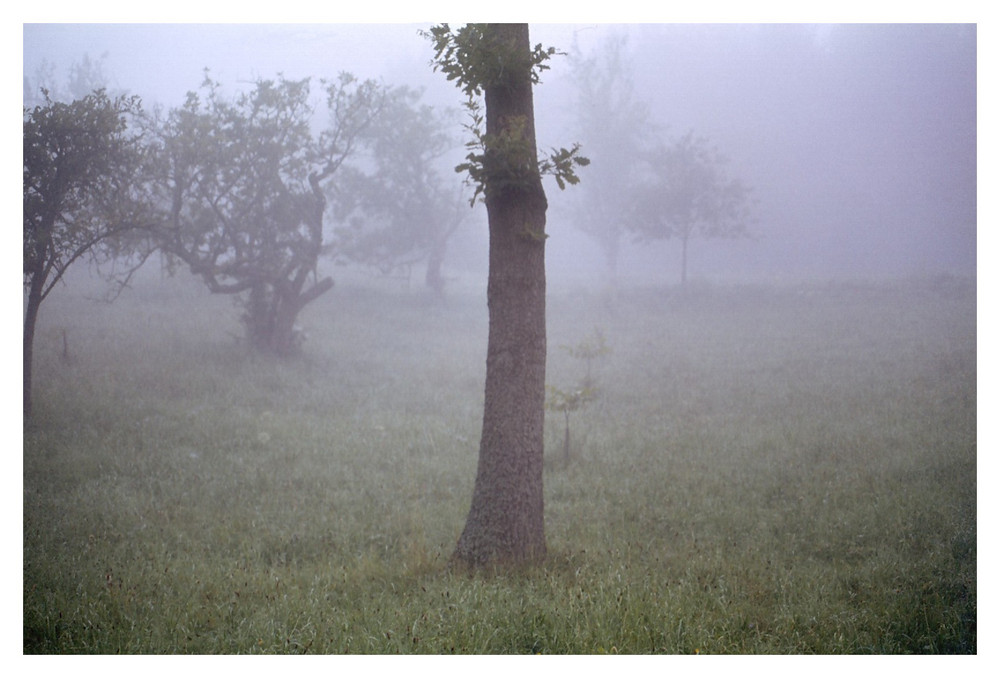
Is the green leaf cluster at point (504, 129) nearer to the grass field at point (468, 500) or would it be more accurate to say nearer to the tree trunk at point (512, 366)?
the tree trunk at point (512, 366)

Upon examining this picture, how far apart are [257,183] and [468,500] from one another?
38.3ft

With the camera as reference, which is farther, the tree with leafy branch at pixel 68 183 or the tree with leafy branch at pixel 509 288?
the tree with leafy branch at pixel 68 183

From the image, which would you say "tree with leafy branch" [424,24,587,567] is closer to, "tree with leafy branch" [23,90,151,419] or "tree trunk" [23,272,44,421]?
"tree with leafy branch" [23,90,151,419]

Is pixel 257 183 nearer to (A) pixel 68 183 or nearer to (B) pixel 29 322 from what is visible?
(A) pixel 68 183

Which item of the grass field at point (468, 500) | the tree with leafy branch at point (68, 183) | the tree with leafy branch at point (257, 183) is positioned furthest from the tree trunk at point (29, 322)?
the tree with leafy branch at point (257, 183)

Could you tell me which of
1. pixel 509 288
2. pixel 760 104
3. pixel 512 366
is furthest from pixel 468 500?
pixel 760 104

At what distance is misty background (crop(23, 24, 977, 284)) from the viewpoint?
31.7ft

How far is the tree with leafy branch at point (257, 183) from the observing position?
14.7 m

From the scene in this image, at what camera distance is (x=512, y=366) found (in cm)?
567

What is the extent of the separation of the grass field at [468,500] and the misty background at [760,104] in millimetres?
3299

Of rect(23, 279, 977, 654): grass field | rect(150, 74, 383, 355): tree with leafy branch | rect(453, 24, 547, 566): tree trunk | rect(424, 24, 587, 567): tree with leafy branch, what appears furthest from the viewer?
rect(150, 74, 383, 355): tree with leafy branch

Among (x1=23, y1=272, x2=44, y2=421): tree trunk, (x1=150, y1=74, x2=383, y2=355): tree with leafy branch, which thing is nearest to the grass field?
(x1=23, y1=272, x2=44, y2=421): tree trunk

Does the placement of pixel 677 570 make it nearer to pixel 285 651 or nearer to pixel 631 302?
pixel 285 651
